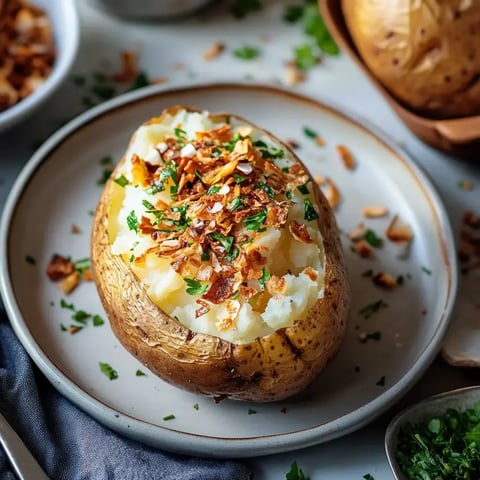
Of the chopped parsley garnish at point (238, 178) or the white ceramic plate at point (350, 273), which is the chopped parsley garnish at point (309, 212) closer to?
the chopped parsley garnish at point (238, 178)

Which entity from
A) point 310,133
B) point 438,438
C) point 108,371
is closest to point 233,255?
point 108,371

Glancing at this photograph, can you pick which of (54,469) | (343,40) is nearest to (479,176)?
(343,40)

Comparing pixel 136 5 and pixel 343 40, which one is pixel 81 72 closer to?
pixel 136 5

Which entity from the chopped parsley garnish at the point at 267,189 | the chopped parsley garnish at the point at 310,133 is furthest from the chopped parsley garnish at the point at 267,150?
the chopped parsley garnish at the point at 310,133

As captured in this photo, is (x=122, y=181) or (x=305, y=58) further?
(x=305, y=58)

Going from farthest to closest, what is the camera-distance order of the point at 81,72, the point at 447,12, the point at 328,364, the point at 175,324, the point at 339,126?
1. the point at 81,72
2. the point at 339,126
3. the point at 447,12
4. the point at 328,364
5. the point at 175,324

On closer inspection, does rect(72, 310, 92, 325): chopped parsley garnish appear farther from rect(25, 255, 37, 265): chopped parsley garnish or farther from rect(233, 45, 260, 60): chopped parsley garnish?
rect(233, 45, 260, 60): chopped parsley garnish

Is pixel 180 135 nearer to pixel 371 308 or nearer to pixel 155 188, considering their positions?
pixel 155 188
